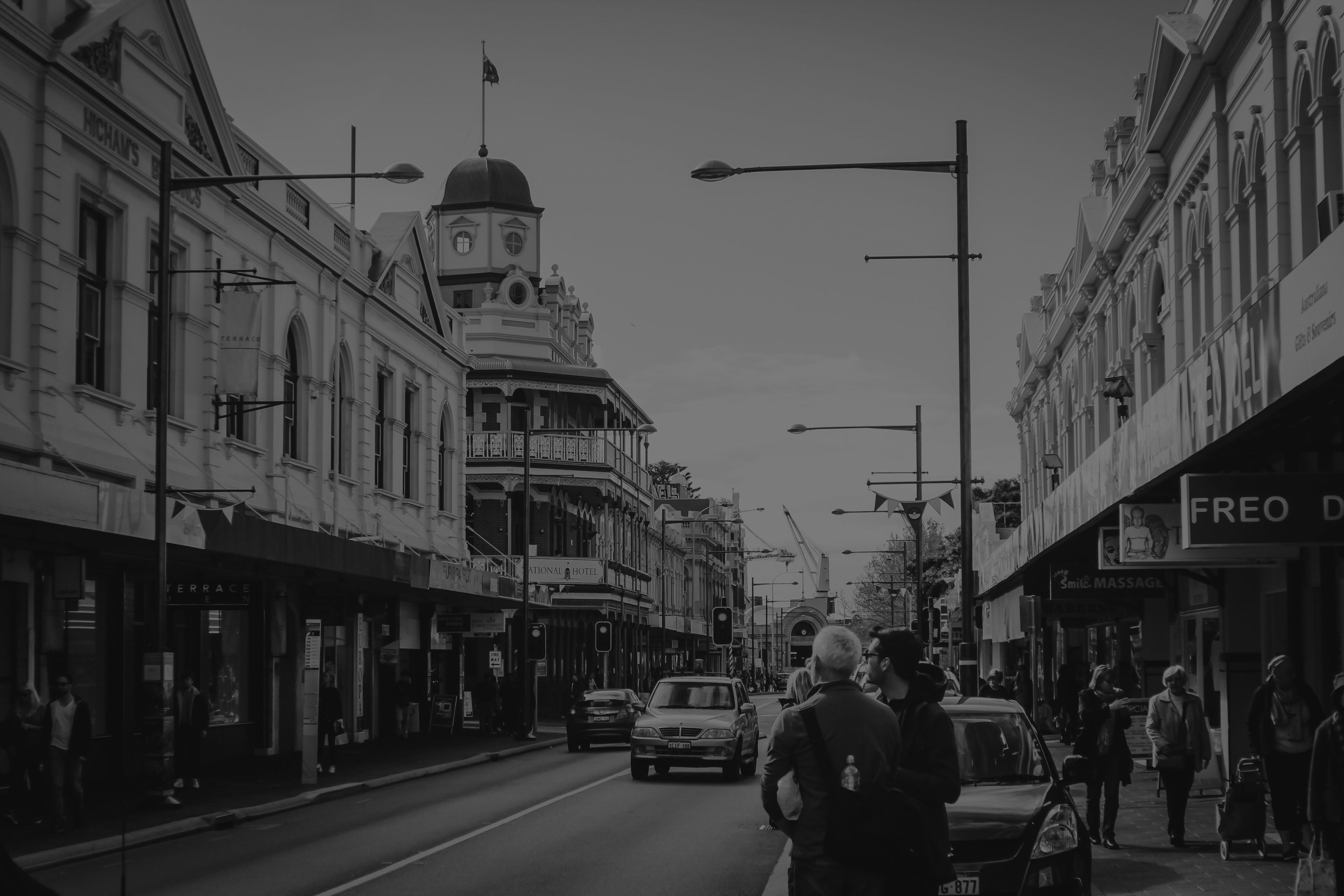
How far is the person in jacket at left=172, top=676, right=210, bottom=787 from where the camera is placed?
2341 cm

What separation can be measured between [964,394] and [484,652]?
3996cm

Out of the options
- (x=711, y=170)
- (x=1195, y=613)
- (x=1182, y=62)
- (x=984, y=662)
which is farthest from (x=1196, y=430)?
(x=984, y=662)

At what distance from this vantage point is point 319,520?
1331 inches

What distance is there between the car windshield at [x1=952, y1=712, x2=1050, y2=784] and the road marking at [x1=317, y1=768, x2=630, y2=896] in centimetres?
516

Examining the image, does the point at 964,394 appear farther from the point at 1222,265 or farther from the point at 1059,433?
the point at 1059,433

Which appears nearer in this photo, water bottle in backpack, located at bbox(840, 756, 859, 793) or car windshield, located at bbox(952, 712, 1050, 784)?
water bottle in backpack, located at bbox(840, 756, 859, 793)

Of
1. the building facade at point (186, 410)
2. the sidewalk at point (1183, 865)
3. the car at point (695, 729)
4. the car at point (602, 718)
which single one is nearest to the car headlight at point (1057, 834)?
the sidewalk at point (1183, 865)

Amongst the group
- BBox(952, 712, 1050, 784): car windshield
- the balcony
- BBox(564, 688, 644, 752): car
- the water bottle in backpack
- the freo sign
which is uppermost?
the balcony

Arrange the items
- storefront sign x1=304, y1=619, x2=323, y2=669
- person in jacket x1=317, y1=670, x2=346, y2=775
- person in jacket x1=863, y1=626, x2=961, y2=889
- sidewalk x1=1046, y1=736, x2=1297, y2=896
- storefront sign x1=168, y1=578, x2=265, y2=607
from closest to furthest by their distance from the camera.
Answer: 1. person in jacket x1=863, y1=626, x2=961, y2=889
2. sidewalk x1=1046, y1=736, x2=1297, y2=896
3. storefront sign x1=304, y1=619, x2=323, y2=669
4. storefront sign x1=168, y1=578, x2=265, y2=607
5. person in jacket x1=317, y1=670, x2=346, y2=775

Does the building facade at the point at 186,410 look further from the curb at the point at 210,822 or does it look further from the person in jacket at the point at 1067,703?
the person in jacket at the point at 1067,703

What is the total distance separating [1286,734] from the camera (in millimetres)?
13570

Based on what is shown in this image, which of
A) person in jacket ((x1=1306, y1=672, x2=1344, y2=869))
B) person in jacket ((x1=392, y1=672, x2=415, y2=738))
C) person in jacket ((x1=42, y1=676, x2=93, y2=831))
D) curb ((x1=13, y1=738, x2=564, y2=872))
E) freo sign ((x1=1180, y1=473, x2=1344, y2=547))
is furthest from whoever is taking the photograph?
person in jacket ((x1=392, y1=672, x2=415, y2=738))

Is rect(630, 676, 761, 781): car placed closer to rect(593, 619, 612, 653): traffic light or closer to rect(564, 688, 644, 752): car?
rect(564, 688, 644, 752): car

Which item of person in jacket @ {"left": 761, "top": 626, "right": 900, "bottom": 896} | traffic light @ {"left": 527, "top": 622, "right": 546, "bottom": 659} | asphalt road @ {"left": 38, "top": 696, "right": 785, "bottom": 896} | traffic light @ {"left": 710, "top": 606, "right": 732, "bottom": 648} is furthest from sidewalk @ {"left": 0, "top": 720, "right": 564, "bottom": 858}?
traffic light @ {"left": 710, "top": 606, "right": 732, "bottom": 648}
